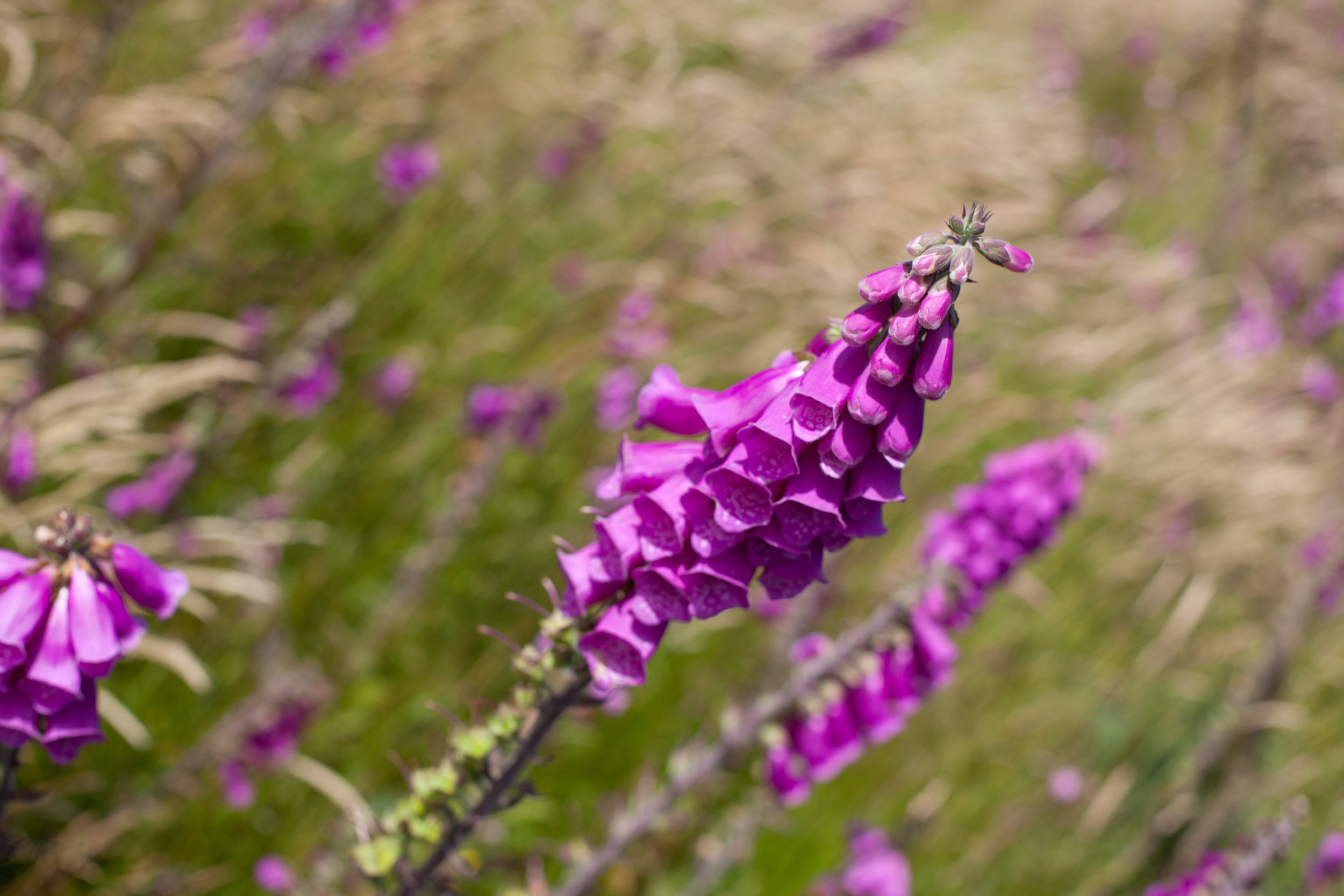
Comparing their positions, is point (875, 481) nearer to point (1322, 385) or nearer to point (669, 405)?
point (669, 405)

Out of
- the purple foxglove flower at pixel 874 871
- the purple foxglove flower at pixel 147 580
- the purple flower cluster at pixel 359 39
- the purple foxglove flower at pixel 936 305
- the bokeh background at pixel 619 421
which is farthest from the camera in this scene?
the purple flower cluster at pixel 359 39

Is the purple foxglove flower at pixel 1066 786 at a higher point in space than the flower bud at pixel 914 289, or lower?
higher

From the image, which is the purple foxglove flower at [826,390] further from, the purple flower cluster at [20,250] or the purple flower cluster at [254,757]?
the purple flower cluster at [20,250]

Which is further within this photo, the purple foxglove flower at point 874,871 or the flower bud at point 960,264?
the purple foxglove flower at point 874,871

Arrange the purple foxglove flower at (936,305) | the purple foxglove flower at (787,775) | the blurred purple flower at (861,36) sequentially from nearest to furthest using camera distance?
the purple foxglove flower at (936,305)
the purple foxglove flower at (787,775)
the blurred purple flower at (861,36)

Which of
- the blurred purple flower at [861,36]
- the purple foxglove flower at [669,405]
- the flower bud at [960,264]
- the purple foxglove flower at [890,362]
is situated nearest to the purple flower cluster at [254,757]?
the purple foxglove flower at [669,405]

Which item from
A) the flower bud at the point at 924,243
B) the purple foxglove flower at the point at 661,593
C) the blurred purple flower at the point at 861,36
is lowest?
the purple foxglove flower at the point at 661,593

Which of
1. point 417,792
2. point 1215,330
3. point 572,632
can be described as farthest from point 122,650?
point 1215,330
